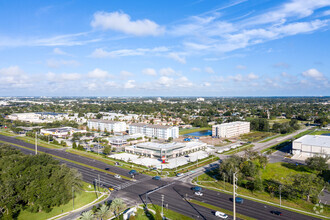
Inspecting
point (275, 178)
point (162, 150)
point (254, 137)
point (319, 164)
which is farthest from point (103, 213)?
point (254, 137)

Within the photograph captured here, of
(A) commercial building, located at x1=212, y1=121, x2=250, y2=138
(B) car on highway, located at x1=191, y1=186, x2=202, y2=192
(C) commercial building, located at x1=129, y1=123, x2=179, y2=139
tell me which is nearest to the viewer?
(B) car on highway, located at x1=191, y1=186, x2=202, y2=192

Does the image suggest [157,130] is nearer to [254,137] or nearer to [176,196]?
[254,137]

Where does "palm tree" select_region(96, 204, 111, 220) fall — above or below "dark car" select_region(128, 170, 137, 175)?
above

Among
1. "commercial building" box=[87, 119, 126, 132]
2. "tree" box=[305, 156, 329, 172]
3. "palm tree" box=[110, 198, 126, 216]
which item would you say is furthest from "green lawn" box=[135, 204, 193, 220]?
"commercial building" box=[87, 119, 126, 132]

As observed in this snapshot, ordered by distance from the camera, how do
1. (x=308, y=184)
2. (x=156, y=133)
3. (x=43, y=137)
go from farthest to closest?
(x=156, y=133) < (x=43, y=137) < (x=308, y=184)

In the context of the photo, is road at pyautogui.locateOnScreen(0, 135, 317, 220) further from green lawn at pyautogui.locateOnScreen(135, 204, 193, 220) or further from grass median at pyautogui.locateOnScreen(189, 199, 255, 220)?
green lawn at pyautogui.locateOnScreen(135, 204, 193, 220)

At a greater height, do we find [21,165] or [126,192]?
[21,165]

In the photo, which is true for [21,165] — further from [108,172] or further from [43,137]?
[43,137]

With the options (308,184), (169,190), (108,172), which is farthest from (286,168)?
(108,172)
